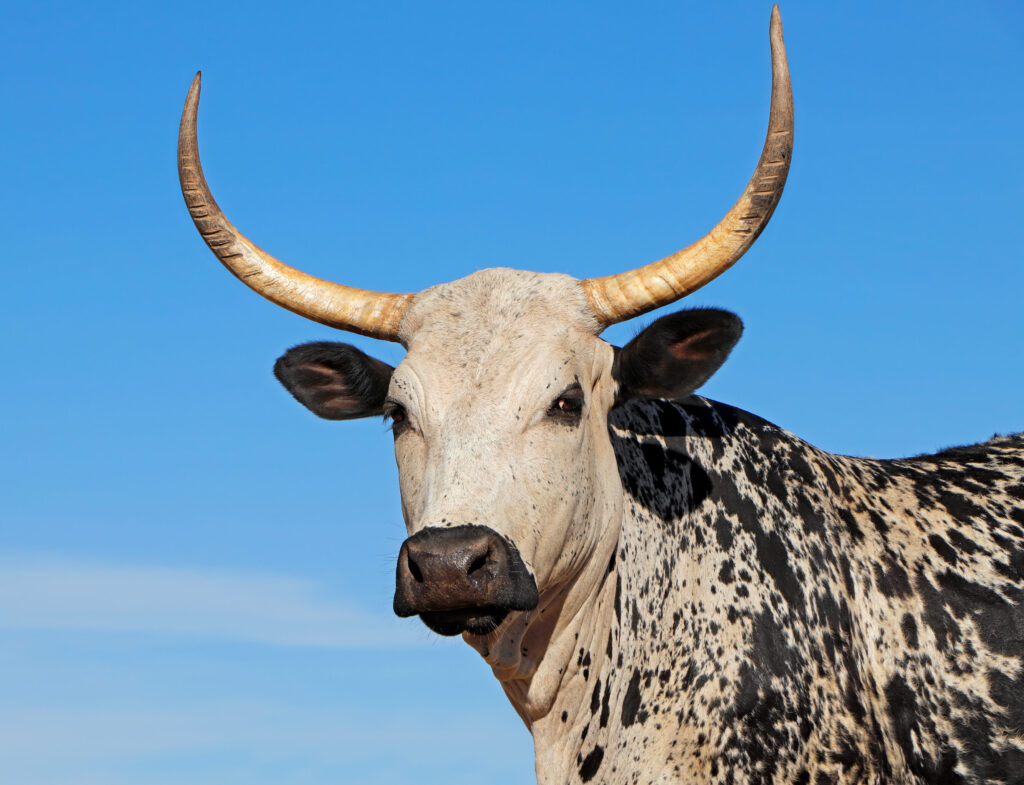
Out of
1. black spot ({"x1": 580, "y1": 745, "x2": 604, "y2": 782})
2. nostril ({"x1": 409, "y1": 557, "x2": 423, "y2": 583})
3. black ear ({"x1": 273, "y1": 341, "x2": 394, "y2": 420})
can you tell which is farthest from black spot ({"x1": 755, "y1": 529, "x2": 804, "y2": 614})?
black ear ({"x1": 273, "y1": 341, "x2": 394, "y2": 420})

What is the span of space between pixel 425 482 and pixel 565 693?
161 centimetres

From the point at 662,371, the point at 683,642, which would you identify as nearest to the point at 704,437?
the point at 662,371

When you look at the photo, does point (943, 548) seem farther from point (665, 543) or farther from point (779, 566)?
point (665, 543)

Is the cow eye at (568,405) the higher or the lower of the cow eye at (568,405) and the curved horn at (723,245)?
the lower

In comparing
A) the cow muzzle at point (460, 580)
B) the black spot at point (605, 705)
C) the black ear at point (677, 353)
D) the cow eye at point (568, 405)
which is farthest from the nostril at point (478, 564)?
the black ear at point (677, 353)

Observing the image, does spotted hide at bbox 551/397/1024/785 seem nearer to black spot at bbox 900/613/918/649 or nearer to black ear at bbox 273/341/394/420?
black spot at bbox 900/613/918/649

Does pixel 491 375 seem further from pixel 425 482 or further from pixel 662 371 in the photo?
pixel 662 371

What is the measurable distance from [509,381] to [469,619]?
4.22 feet

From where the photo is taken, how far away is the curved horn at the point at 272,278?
24.8 ft

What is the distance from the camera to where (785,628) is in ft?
22.7

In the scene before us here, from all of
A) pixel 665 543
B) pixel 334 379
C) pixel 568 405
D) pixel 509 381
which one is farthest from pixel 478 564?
pixel 334 379

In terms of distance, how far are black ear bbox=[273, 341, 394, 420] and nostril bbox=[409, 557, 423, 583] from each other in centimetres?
210

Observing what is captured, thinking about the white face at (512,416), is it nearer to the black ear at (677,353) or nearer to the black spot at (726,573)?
the black ear at (677,353)

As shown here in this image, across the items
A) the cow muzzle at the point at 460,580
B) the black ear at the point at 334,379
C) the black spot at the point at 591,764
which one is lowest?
the black spot at the point at 591,764
